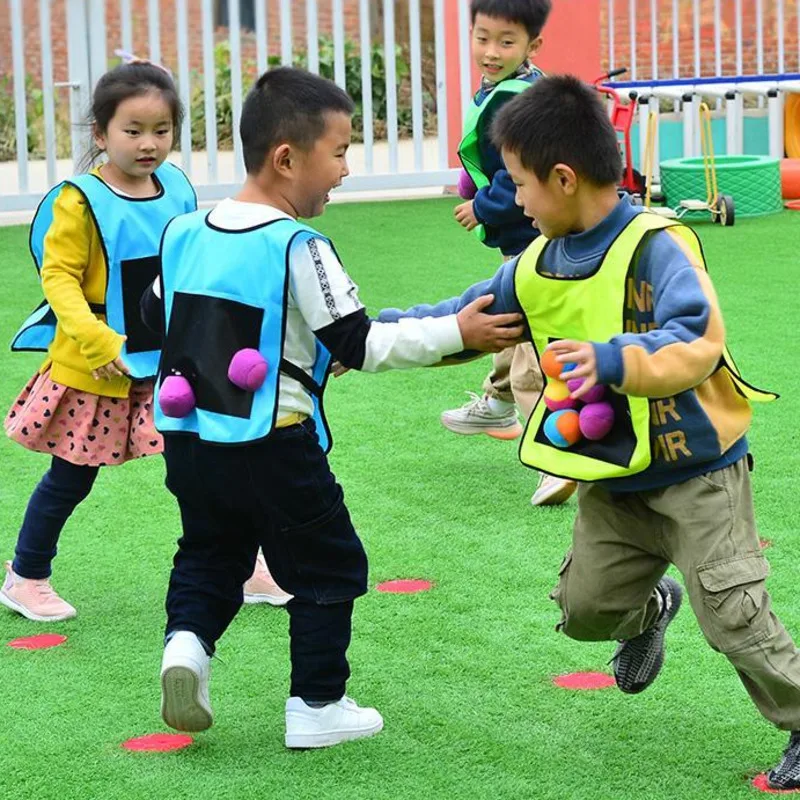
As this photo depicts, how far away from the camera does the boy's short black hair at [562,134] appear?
8.74 ft

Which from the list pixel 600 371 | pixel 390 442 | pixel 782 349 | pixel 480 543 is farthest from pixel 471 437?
pixel 600 371

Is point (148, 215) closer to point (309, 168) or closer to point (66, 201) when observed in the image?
point (66, 201)

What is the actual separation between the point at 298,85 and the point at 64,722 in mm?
1313

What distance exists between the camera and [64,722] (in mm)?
3119

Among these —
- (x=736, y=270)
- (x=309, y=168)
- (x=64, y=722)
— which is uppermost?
(x=309, y=168)

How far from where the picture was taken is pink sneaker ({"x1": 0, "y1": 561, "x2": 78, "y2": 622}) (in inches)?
146

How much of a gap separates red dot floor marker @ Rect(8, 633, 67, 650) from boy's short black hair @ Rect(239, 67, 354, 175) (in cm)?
127

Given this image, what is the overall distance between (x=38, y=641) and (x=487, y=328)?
4.73 ft

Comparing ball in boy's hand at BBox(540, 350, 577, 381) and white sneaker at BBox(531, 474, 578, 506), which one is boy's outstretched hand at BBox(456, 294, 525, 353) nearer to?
ball in boy's hand at BBox(540, 350, 577, 381)

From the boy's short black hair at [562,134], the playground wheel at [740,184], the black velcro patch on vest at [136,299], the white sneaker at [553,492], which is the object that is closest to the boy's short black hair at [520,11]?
the white sneaker at [553,492]

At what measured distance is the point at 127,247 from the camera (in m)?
3.56

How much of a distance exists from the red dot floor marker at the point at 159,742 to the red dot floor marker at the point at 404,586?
0.89 metres

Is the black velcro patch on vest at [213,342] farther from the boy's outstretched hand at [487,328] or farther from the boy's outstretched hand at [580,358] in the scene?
the boy's outstretched hand at [580,358]

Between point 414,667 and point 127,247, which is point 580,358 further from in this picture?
point 127,247
